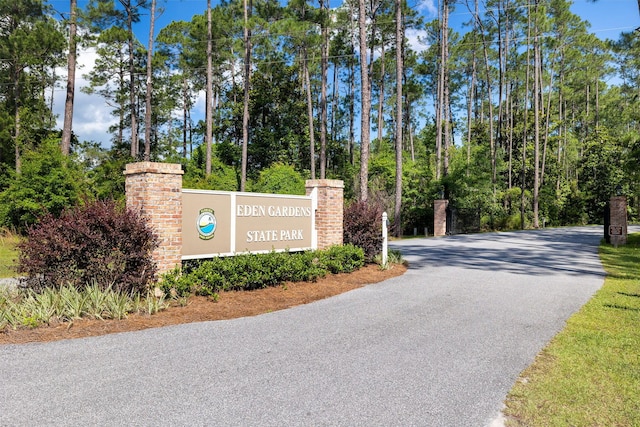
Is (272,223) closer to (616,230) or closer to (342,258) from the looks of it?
(342,258)

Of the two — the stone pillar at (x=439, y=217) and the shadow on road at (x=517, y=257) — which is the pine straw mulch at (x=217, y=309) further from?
the stone pillar at (x=439, y=217)

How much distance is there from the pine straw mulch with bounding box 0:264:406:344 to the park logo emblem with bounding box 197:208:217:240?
3.55 feet

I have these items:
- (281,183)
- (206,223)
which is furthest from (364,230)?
(281,183)

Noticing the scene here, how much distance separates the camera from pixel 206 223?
7.30 meters

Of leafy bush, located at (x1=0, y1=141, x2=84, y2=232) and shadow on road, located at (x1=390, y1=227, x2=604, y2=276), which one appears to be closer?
shadow on road, located at (x1=390, y1=227, x2=604, y2=276)

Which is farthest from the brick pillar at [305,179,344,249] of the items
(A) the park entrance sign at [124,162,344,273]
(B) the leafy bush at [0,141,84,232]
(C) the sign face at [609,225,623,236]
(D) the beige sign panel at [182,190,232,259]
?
(C) the sign face at [609,225,623,236]

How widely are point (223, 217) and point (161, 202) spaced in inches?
50.7

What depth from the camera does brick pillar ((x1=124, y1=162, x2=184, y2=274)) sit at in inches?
253

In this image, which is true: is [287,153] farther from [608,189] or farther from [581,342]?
[581,342]

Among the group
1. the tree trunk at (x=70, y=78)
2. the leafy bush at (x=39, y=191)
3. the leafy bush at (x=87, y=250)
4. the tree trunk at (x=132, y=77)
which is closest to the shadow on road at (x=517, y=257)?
the leafy bush at (x=87, y=250)

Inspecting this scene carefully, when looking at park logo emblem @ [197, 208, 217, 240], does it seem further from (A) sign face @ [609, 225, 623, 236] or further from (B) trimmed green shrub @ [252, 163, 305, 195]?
(B) trimmed green shrub @ [252, 163, 305, 195]

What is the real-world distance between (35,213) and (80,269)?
12.6 metres

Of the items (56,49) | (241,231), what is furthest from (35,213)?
(241,231)

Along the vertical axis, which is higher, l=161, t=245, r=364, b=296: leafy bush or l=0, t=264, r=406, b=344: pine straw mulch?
l=161, t=245, r=364, b=296: leafy bush
